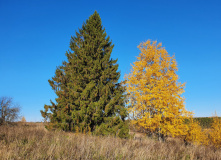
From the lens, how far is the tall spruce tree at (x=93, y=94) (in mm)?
11609

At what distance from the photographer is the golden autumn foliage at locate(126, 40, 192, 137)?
12.1m

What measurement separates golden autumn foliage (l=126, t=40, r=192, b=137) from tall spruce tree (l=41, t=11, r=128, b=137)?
5.63ft

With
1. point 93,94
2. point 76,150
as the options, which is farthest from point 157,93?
point 76,150

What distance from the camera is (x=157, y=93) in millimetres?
12375

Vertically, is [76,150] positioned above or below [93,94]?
below

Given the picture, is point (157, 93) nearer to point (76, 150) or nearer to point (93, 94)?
point (93, 94)

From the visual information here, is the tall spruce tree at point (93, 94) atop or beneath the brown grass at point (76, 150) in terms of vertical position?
atop

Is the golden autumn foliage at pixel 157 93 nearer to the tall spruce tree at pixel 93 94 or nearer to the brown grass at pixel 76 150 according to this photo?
the tall spruce tree at pixel 93 94

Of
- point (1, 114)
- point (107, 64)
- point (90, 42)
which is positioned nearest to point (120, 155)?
point (107, 64)

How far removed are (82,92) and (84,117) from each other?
208cm

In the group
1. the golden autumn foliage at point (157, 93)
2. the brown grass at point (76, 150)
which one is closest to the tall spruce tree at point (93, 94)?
the golden autumn foliage at point (157, 93)

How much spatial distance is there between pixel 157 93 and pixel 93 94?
5406mm

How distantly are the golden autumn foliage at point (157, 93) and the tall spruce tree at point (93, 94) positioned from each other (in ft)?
5.63

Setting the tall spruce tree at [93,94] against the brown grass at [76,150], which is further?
the tall spruce tree at [93,94]
